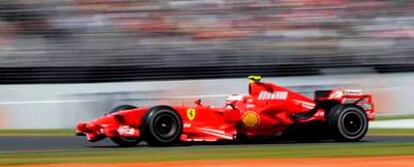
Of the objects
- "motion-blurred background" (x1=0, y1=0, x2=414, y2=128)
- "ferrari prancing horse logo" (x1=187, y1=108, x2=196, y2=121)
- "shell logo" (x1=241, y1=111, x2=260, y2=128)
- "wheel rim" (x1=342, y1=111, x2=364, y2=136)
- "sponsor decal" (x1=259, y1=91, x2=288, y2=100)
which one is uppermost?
"motion-blurred background" (x1=0, y1=0, x2=414, y2=128)

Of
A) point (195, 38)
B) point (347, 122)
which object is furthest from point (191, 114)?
point (195, 38)

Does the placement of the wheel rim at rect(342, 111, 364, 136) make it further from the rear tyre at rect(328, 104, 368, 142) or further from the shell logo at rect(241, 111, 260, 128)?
the shell logo at rect(241, 111, 260, 128)

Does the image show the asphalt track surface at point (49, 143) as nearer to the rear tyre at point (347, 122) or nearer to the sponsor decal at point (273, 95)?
the rear tyre at point (347, 122)

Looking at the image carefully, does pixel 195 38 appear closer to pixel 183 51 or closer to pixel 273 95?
pixel 183 51

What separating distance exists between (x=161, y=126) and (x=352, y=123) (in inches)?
87.4

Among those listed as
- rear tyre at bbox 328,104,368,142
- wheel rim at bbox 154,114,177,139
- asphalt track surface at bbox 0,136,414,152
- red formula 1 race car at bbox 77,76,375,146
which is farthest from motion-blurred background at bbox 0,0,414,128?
rear tyre at bbox 328,104,368,142

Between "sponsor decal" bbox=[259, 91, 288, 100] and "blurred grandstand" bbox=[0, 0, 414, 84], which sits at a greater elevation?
"blurred grandstand" bbox=[0, 0, 414, 84]

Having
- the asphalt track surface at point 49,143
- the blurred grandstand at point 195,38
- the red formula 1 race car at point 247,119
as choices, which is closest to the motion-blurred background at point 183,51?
the blurred grandstand at point 195,38

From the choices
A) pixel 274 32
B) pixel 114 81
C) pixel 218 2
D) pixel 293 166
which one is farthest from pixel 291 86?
pixel 293 166

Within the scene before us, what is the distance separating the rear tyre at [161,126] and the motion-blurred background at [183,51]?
17.9 ft

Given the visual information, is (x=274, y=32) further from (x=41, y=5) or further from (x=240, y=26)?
(x=41, y=5)

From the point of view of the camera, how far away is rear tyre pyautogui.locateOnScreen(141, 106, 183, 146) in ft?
27.4

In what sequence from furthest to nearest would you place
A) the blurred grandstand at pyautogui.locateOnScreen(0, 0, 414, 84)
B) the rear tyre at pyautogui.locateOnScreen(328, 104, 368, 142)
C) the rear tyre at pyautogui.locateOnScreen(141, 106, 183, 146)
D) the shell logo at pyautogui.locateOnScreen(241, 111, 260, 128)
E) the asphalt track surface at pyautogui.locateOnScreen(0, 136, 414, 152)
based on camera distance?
the blurred grandstand at pyautogui.locateOnScreen(0, 0, 414, 84) → the rear tyre at pyautogui.locateOnScreen(328, 104, 368, 142) → the shell logo at pyautogui.locateOnScreen(241, 111, 260, 128) → the asphalt track surface at pyautogui.locateOnScreen(0, 136, 414, 152) → the rear tyre at pyautogui.locateOnScreen(141, 106, 183, 146)

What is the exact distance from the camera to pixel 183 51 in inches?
610
